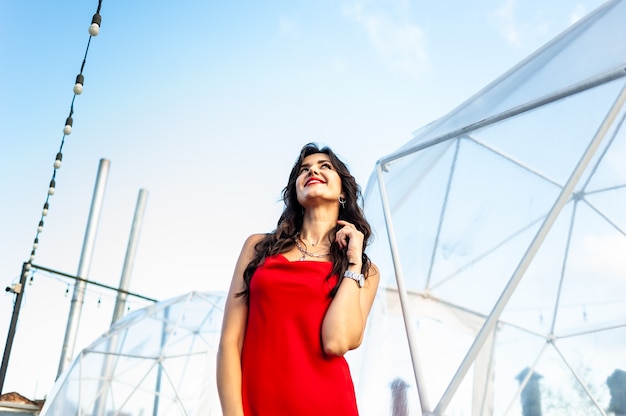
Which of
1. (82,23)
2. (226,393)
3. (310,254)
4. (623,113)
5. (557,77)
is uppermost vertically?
(82,23)

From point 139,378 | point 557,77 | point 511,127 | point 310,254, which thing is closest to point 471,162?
point 511,127

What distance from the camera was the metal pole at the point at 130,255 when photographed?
19141 mm

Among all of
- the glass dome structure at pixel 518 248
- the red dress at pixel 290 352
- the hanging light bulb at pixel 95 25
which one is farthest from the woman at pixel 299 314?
the hanging light bulb at pixel 95 25

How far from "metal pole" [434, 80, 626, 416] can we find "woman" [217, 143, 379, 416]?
133cm

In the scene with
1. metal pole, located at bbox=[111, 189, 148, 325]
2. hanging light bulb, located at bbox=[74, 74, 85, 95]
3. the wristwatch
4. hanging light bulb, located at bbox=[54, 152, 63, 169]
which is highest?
metal pole, located at bbox=[111, 189, 148, 325]

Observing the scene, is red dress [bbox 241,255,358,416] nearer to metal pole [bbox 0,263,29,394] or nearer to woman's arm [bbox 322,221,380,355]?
woman's arm [bbox 322,221,380,355]

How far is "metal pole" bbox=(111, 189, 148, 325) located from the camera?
1914 cm

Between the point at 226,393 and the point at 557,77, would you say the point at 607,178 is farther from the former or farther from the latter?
the point at 226,393

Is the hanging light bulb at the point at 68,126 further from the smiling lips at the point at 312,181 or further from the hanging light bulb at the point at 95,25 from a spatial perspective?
the smiling lips at the point at 312,181

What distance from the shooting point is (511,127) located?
16.1 ft

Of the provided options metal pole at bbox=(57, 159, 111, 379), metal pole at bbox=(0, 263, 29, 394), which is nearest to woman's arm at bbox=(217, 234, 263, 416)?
metal pole at bbox=(0, 263, 29, 394)

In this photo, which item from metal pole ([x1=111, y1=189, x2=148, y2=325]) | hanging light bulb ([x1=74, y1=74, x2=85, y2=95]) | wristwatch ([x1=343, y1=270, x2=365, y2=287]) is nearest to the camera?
wristwatch ([x1=343, y1=270, x2=365, y2=287])

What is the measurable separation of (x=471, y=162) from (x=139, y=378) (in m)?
8.09

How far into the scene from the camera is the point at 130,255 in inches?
837
